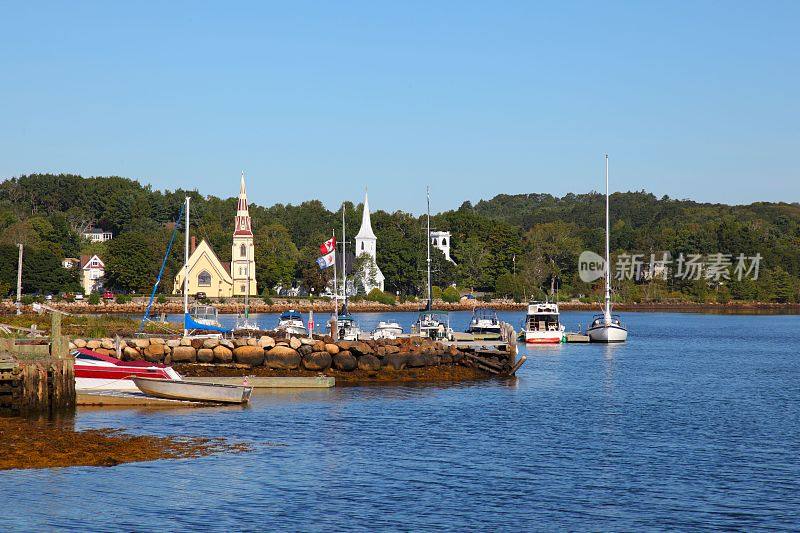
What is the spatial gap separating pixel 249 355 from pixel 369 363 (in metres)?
6.17

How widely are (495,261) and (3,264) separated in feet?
309

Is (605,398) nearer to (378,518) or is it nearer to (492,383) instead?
(492,383)

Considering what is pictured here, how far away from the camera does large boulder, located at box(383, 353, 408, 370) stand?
5197 cm

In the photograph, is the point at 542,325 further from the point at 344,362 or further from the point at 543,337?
the point at 344,362

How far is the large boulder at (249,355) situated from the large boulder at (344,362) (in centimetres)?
389

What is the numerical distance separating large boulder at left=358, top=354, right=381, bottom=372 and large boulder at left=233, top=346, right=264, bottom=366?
5154 mm

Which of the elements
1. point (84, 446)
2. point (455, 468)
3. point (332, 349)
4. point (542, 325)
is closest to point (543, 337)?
point (542, 325)

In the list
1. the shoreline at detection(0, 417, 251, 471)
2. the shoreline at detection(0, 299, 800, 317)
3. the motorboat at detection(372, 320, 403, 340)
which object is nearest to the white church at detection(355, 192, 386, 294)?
the shoreline at detection(0, 299, 800, 317)

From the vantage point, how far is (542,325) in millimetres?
83250

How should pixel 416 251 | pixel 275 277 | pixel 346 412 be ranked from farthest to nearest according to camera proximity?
1. pixel 416 251
2. pixel 275 277
3. pixel 346 412

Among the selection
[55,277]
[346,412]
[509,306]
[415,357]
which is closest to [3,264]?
[55,277]

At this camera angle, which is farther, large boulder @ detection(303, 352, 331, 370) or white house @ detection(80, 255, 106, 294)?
white house @ detection(80, 255, 106, 294)

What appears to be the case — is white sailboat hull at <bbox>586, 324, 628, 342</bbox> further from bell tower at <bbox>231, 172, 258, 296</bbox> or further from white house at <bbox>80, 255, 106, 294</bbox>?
white house at <bbox>80, 255, 106, 294</bbox>

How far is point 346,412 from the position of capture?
135 ft
